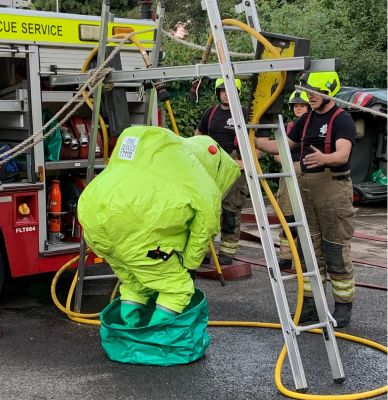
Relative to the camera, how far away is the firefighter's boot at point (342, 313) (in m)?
5.48

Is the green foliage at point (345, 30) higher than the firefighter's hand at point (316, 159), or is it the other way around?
the green foliage at point (345, 30)

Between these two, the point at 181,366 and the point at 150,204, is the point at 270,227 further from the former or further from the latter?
the point at 181,366

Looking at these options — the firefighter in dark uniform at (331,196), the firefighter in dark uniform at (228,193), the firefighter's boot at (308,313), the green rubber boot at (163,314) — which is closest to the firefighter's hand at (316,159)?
the firefighter in dark uniform at (331,196)

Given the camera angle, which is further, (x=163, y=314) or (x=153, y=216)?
(x=163, y=314)

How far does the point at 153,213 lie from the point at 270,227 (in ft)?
2.37

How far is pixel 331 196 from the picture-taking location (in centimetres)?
543

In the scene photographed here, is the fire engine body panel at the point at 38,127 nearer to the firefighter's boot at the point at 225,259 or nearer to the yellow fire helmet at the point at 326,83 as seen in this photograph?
the yellow fire helmet at the point at 326,83

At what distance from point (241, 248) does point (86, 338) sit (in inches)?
144

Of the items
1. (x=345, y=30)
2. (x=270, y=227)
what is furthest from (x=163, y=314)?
(x=345, y=30)

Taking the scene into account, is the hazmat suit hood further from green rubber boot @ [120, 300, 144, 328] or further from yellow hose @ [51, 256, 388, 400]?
yellow hose @ [51, 256, 388, 400]

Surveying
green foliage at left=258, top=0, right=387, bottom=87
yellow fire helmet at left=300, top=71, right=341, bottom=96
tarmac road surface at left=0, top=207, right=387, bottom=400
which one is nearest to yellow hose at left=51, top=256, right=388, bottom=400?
tarmac road surface at left=0, top=207, right=387, bottom=400

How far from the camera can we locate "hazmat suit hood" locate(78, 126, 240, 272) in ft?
14.1

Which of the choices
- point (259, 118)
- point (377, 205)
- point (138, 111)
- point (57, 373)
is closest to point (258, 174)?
point (259, 118)

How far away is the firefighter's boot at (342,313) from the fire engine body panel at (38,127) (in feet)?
7.25
